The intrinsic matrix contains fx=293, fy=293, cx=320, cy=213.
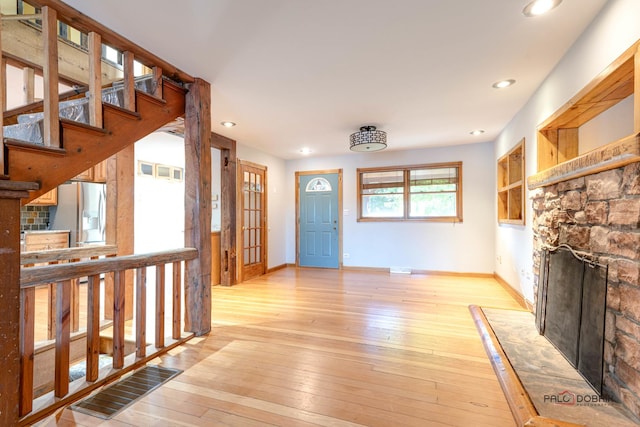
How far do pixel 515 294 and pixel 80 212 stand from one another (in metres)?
6.62

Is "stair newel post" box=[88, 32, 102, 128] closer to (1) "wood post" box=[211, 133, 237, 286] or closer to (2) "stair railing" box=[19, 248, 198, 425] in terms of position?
(2) "stair railing" box=[19, 248, 198, 425]

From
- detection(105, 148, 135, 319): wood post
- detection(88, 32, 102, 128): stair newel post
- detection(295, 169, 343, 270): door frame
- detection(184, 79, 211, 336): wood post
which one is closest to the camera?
detection(88, 32, 102, 128): stair newel post

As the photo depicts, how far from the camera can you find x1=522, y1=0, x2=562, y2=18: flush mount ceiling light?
171cm

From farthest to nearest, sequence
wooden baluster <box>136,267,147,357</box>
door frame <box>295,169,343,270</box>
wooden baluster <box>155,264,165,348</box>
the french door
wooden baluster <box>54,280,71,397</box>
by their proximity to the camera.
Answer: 1. door frame <box>295,169,343,270</box>
2. the french door
3. wooden baluster <box>155,264,165,348</box>
4. wooden baluster <box>136,267,147,357</box>
5. wooden baluster <box>54,280,71,397</box>

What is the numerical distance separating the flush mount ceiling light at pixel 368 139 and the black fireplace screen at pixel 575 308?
2.24 m

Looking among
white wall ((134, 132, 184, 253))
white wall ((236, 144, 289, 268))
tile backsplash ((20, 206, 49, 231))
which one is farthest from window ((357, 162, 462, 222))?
tile backsplash ((20, 206, 49, 231))

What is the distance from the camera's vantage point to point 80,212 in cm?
480

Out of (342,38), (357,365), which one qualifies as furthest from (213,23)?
(357,365)

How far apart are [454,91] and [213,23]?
234 cm

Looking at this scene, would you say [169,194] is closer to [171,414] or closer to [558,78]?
[171,414]

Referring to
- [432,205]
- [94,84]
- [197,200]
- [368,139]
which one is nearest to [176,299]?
[197,200]

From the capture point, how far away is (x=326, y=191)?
20.2ft

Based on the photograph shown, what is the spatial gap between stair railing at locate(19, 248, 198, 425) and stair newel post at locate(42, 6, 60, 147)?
75 cm

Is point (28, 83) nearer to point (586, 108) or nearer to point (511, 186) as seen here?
point (586, 108)
